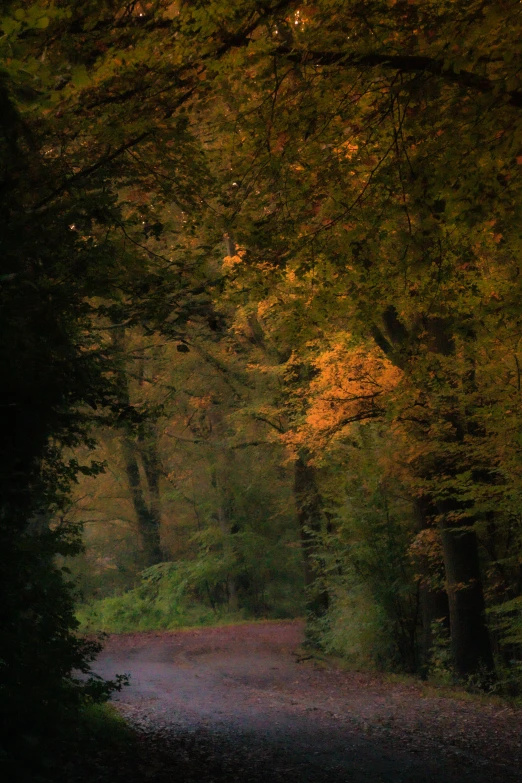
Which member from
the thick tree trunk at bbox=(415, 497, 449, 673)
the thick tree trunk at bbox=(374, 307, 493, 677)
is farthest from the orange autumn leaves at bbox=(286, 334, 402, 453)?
the thick tree trunk at bbox=(415, 497, 449, 673)

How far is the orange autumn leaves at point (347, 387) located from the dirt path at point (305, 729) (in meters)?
5.09

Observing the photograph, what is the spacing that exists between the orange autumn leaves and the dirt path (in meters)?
5.09

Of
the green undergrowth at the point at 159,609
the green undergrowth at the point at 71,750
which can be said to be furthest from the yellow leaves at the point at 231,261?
the green undergrowth at the point at 159,609

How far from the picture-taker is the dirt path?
719 cm

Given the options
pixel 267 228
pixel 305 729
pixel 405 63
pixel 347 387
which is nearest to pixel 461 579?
pixel 347 387

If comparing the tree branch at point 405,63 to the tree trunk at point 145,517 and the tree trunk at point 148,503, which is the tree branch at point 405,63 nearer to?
the tree trunk at point 148,503

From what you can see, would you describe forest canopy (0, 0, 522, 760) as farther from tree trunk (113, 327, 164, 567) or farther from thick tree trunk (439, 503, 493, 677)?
tree trunk (113, 327, 164, 567)

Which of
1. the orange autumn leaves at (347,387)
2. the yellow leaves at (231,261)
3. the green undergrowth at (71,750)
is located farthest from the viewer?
the orange autumn leaves at (347,387)

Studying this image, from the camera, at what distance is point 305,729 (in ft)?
32.1

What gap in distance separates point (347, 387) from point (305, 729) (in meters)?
6.79

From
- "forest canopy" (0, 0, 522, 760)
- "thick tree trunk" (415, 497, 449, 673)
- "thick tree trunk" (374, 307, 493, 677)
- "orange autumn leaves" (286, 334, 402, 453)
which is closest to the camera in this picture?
"forest canopy" (0, 0, 522, 760)

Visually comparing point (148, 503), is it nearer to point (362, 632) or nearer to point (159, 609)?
point (159, 609)

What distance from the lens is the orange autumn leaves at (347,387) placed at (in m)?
14.6

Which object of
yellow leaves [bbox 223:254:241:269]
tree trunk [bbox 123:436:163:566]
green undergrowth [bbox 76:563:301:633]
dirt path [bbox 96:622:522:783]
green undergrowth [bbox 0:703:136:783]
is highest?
yellow leaves [bbox 223:254:241:269]
